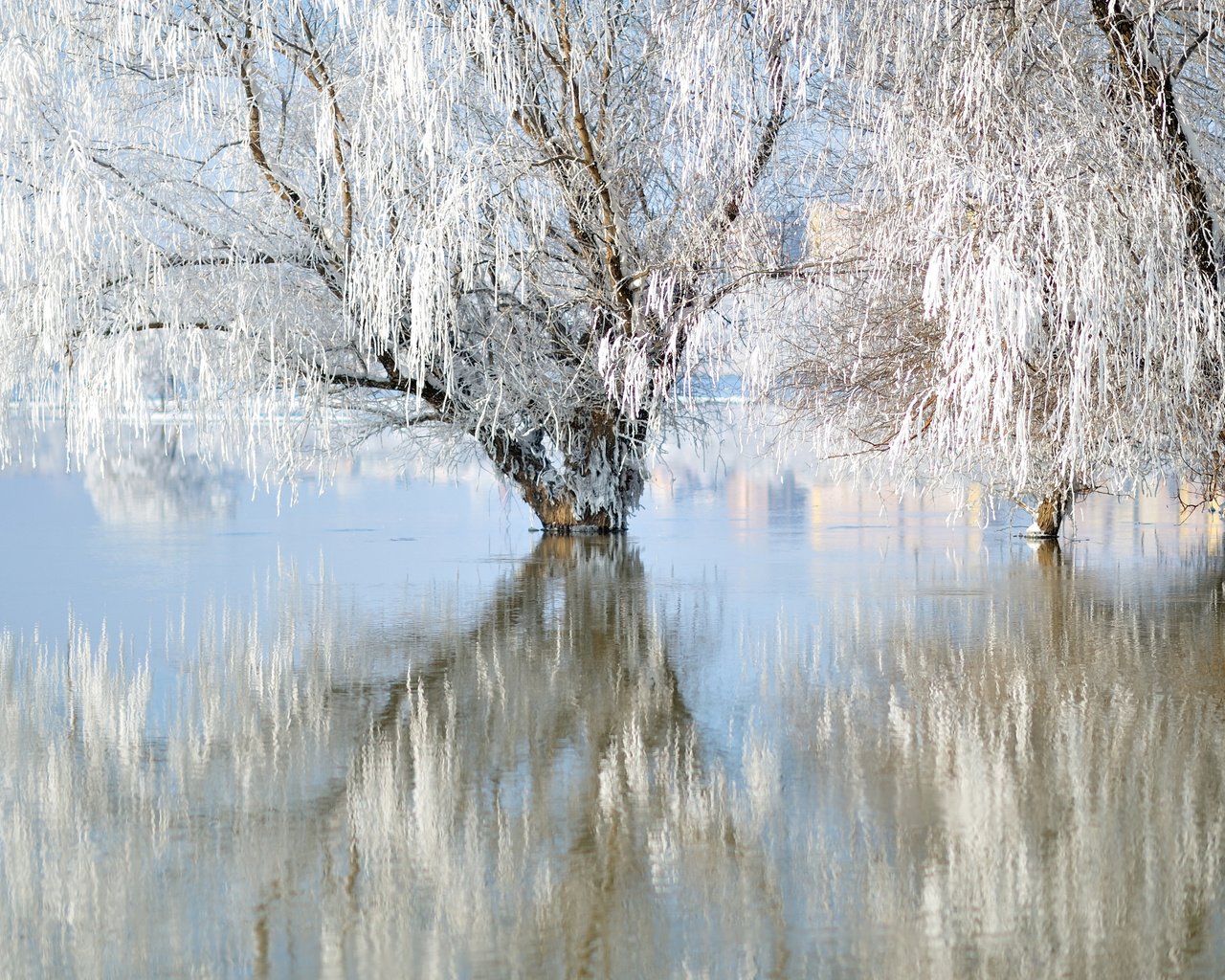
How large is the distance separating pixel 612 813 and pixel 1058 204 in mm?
4504

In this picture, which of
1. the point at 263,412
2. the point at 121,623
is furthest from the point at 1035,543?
the point at 121,623

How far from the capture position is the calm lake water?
295 centimetres

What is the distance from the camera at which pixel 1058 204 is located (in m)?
7.14

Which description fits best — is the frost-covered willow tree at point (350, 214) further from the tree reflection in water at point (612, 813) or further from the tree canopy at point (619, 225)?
the tree reflection in water at point (612, 813)

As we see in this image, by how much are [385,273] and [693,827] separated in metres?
6.97

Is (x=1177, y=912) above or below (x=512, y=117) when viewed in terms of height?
below

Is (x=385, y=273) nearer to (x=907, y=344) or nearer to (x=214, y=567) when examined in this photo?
(x=214, y=567)

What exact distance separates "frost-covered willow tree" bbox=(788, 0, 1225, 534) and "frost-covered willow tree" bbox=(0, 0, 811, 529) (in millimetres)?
1952

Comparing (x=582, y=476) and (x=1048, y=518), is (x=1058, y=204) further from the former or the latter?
(x=582, y=476)

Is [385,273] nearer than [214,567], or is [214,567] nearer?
[385,273]

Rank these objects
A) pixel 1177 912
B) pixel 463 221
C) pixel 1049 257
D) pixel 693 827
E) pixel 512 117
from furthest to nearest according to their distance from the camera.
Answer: pixel 512 117
pixel 463 221
pixel 1049 257
pixel 693 827
pixel 1177 912

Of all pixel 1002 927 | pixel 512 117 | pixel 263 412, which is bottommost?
pixel 1002 927

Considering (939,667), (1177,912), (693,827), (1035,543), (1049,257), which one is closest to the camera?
(1177,912)

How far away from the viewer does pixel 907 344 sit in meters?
9.62
